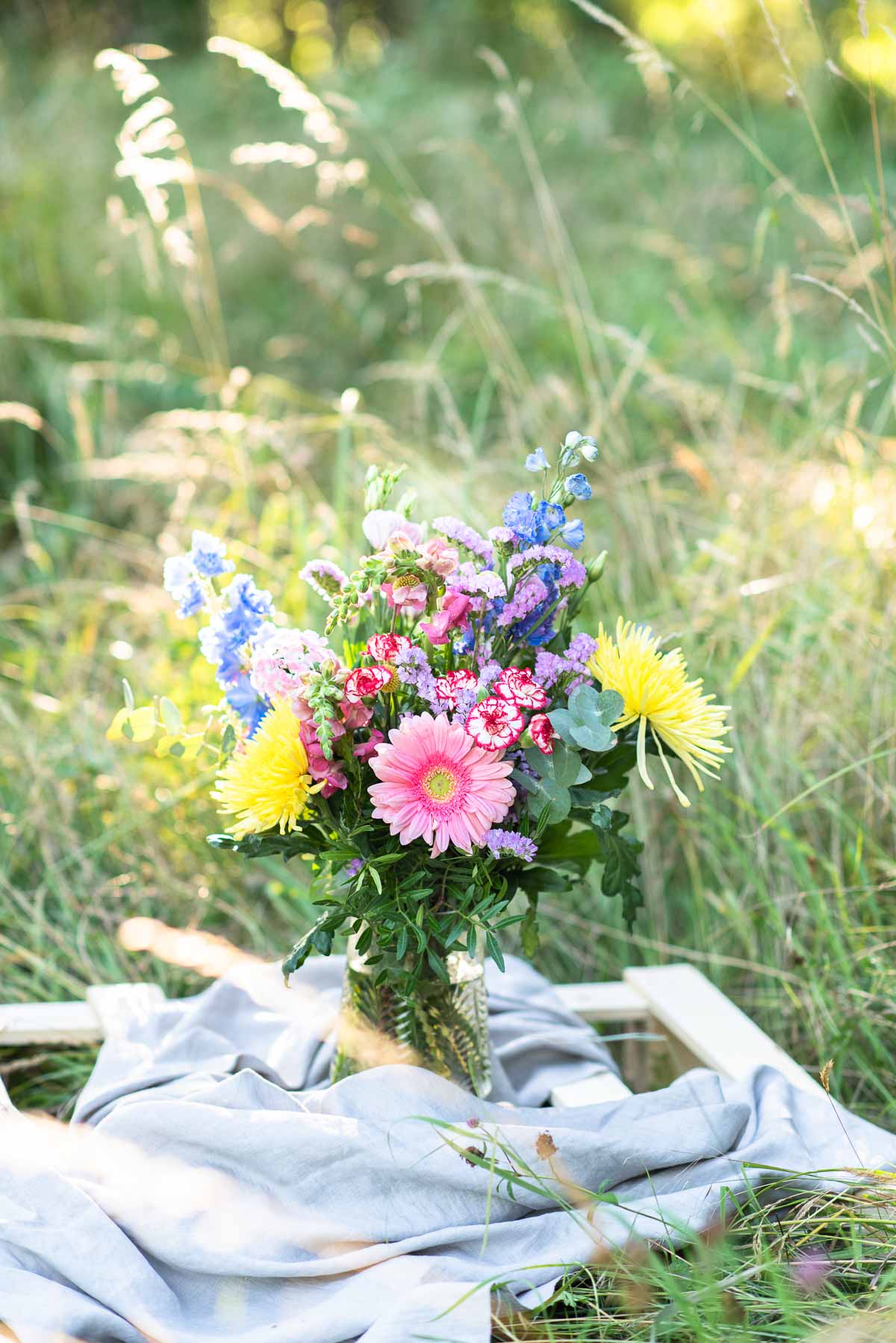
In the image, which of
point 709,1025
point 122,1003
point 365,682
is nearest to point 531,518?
point 365,682

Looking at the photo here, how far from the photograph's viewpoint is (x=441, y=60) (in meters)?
7.41

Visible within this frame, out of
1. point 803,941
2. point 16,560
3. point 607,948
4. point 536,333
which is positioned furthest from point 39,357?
point 803,941

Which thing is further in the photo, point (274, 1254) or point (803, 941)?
point (803, 941)

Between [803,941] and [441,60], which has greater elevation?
[441,60]

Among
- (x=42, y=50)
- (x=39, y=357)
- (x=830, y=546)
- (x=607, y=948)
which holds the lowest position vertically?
(x=607, y=948)

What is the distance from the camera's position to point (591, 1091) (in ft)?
4.89

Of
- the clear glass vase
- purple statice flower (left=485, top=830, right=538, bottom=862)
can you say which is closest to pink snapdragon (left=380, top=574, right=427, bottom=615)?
purple statice flower (left=485, top=830, right=538, bottom=862)

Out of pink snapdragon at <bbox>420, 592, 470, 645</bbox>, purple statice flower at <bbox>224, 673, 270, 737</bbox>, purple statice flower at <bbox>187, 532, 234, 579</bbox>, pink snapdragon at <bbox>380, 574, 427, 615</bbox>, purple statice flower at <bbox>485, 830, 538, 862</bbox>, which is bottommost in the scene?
purple statice flower at <bbox>485, 830, 538, 862</bbox>

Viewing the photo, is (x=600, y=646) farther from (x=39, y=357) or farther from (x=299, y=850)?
(x=39, y=357)

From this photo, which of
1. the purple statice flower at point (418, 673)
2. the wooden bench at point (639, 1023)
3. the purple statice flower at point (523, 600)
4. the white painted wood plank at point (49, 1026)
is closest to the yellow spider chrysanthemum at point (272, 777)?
the purple statice flower at point (418, 673)

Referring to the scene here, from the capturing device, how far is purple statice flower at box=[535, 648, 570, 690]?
3.77 ft

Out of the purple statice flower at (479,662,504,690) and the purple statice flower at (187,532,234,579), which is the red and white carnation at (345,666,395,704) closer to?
the purple statice flower at (479,662,504,690)

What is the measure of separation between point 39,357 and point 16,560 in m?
0.81

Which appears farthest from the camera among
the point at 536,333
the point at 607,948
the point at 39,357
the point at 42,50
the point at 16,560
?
the point at 42,50
